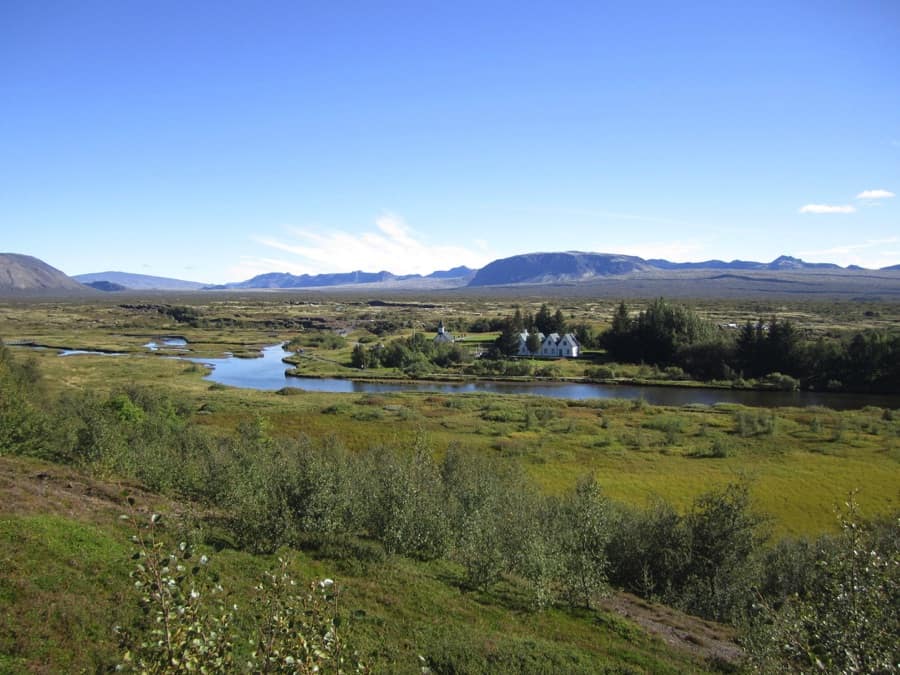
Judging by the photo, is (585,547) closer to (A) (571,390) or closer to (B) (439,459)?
(B) (439,459)

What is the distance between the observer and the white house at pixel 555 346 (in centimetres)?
11906

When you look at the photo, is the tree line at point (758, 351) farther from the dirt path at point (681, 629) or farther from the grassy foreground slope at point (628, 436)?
the dirt path at point (681, 629)

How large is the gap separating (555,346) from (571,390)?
1210 inches

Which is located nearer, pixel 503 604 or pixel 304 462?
pixel 503 604

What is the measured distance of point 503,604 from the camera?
19.0 m

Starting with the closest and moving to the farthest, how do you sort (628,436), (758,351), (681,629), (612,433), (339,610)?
1. (339,610)
2. (681,629)
3. (628,436)
4. (612,433)
5. (758,351)

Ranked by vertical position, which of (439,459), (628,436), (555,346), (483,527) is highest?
(483,527)

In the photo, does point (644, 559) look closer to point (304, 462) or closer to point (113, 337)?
point (304, 462)

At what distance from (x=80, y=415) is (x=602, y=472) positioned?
3934cm

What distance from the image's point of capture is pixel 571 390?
90.5m

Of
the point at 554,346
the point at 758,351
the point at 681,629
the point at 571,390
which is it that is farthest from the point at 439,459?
the point at 554,346

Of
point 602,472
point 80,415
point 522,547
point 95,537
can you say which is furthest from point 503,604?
point 80,415

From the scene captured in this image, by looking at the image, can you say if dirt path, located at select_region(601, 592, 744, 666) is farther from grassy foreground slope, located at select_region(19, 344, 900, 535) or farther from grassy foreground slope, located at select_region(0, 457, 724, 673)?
grassy foreground slope, located at select_region(19, 344, 900, 535)

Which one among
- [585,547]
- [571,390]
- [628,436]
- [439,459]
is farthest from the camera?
[571,390]
